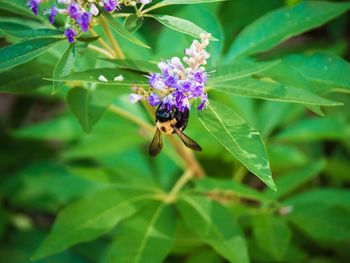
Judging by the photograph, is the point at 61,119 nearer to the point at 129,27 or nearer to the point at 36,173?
the point at 36,173

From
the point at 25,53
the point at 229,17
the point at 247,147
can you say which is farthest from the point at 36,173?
the point at 247,147

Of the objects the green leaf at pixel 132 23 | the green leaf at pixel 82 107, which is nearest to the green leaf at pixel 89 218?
the green leaf at pixel 82 107

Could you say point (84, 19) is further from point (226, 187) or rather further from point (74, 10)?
point (226, 187)

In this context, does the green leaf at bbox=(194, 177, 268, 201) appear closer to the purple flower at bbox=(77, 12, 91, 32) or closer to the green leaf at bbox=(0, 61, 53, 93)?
the green leaf at bbox=(0, 61, 53, 93)

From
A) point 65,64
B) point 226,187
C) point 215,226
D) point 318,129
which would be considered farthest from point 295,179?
point 65,64

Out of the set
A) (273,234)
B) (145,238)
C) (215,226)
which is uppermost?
(145,238)

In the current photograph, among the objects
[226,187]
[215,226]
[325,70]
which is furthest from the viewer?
[226,187]

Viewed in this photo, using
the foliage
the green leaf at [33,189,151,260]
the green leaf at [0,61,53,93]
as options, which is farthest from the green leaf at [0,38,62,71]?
the green leaf at [33,189,151,260]
